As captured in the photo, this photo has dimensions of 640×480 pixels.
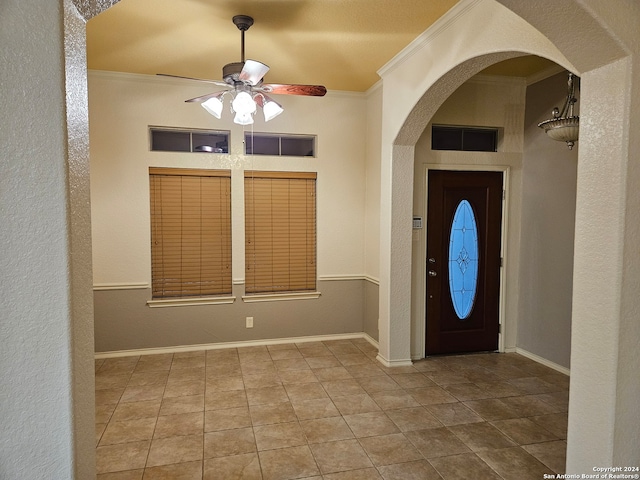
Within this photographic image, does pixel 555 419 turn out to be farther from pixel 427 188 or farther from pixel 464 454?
pixel 427 188

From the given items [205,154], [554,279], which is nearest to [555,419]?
[554,279]

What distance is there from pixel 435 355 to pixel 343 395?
1484mm

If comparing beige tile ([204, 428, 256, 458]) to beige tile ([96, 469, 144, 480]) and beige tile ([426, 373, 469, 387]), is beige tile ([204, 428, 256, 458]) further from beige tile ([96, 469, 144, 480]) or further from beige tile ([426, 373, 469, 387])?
beige tile ([426, 373, 469, 387])

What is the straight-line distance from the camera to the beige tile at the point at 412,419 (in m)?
2.97

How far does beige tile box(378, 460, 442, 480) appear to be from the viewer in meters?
2.38

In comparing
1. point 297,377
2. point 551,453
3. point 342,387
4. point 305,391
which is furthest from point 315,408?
point 551,453

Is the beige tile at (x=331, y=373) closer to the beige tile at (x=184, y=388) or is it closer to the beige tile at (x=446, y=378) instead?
the beige tile at (x=446, y=378)

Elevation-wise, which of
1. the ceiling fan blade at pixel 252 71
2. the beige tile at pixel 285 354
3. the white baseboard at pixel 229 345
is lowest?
the beige tile at pixel 285 354

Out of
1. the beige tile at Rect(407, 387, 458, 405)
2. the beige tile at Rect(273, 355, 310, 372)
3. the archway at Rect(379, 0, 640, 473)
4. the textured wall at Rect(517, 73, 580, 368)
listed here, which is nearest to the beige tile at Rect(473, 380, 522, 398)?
the beige tile at Rect(407, 387, 458, 405)

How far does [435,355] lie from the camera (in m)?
4.49

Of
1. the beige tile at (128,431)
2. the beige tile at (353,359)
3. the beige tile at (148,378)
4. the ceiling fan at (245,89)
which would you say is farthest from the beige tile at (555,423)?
the beige tile at (148,378)

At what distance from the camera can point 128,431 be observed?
2.90m

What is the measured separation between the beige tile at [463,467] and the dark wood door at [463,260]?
75.7 inches

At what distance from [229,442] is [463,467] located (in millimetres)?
1552
